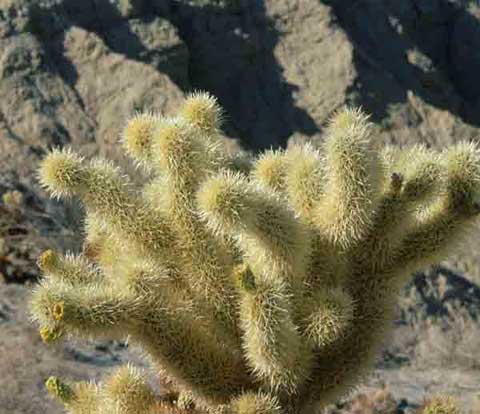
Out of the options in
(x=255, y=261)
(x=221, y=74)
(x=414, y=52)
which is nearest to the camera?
(x=255, y=261)

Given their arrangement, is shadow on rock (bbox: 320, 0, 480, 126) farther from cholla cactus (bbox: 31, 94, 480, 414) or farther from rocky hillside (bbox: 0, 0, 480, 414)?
cholla cactus (bbox: 31, 94, 480, 414)

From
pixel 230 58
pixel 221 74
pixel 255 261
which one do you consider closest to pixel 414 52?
pixel 230 58

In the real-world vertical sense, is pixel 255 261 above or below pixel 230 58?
above

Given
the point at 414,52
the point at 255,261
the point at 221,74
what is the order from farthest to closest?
the point at 414,52, the point at 221,74, the point at 255,261

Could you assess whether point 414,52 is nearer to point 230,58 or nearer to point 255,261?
point 230,58

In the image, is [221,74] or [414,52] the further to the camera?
[414,52]

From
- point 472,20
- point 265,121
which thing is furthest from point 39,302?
point 472,20

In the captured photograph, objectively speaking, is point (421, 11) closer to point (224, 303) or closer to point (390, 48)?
point (390, 48)
